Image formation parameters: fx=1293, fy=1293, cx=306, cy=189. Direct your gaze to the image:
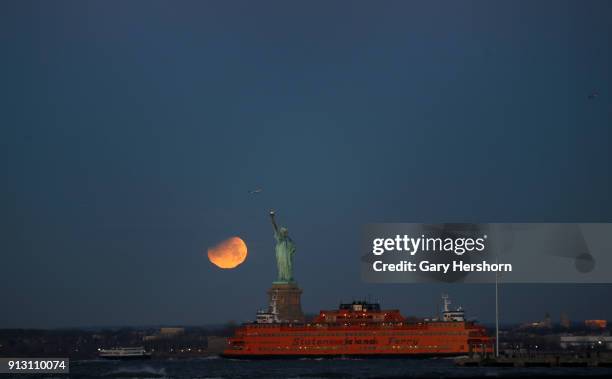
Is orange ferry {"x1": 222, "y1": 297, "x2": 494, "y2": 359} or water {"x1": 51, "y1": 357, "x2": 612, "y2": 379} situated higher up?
orange ferry {"x1": 222, "y1": 297, "x2": 494, "y2": 359}

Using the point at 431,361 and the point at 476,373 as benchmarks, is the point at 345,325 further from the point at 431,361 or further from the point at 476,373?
the point at 476,373

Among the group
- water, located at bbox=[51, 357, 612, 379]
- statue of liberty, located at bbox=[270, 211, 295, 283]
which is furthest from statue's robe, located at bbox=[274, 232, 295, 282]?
water, located at bbox=[51, 357, 612, 379]

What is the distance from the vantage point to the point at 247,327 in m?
158

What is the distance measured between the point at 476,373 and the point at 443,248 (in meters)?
21.1

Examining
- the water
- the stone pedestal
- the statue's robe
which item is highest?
the statue's robe

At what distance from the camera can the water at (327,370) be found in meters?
107

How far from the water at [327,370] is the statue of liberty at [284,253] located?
16544mm

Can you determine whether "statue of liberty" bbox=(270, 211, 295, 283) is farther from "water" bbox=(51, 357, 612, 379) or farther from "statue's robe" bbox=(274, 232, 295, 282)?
"water" bbox=(51, 357, 612, 379)

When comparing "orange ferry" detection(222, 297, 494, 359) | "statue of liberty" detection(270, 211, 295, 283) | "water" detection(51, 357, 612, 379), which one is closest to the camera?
"water" detection(51, 357, 612, 379)

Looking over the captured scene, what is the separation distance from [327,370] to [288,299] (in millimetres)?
46418

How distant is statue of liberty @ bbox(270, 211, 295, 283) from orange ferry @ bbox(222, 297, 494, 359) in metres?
10.5

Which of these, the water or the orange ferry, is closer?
the water

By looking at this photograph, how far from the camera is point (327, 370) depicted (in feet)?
406

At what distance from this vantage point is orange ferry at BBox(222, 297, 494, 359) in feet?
488
